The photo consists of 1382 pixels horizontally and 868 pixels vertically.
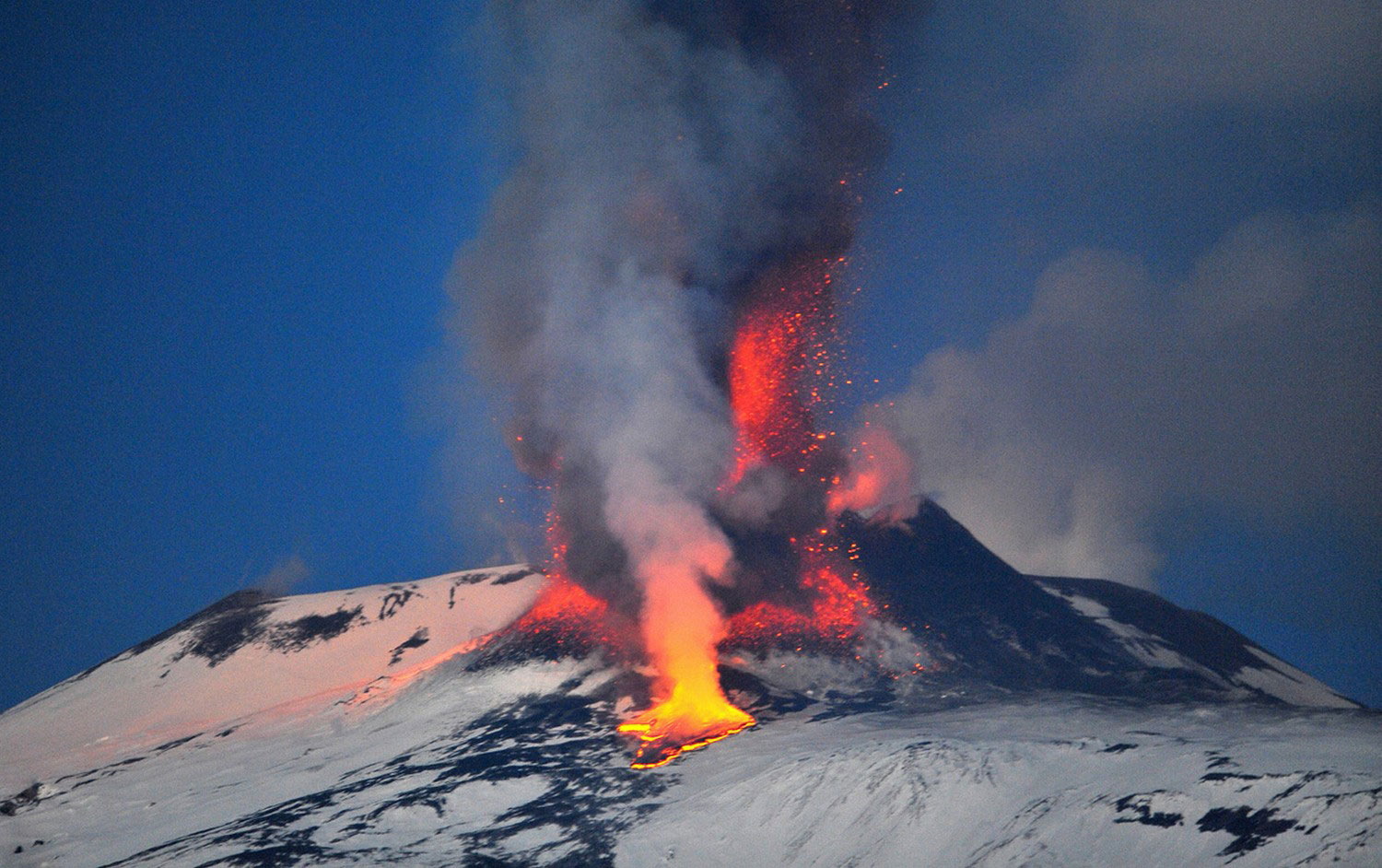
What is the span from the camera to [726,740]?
4881 centimetres

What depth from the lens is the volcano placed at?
113 ft

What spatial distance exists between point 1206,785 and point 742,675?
89.4 feet

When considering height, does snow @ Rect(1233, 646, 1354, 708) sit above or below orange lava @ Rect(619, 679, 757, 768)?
below

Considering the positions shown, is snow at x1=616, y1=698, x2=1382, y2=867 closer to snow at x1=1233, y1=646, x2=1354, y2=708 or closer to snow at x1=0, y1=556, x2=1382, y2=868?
snow at x1=0, y1=556, x2=1382, y2=868

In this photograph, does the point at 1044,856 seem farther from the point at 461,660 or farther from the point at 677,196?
the point at 677,196

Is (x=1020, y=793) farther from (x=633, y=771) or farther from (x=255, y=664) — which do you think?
(x=255, y=664)

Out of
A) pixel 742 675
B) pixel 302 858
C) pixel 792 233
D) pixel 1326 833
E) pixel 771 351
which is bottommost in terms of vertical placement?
pixel 1326 833

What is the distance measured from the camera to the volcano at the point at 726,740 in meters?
34.3

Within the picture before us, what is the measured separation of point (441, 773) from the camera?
157 ft

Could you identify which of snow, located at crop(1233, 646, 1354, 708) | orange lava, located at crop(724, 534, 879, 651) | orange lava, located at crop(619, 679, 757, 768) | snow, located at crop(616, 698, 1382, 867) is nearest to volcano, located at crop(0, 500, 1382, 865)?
snow, located at crop(616, 698, 1382, 867)

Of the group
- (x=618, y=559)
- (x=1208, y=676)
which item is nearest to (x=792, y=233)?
(x=618, y=559)

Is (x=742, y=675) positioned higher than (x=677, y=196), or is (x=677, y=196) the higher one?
(x=677, y=196)

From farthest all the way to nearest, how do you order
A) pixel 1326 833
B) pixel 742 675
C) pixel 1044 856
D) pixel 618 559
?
pixel 618 559, pixel 742 675, pixel 1044 856, pixel 1326 833

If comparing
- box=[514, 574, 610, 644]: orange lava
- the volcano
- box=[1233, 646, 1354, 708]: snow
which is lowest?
box=[1233, 646, 1354, 708]: snow
